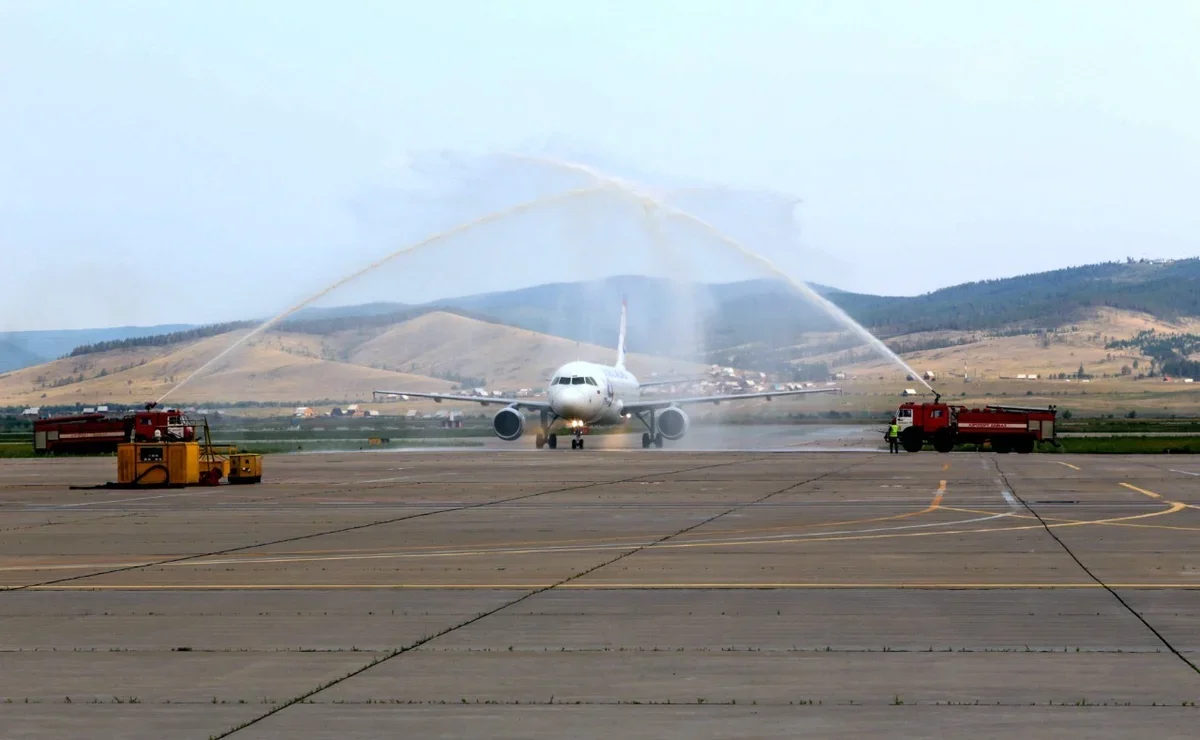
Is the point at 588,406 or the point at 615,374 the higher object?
the point at 615,374

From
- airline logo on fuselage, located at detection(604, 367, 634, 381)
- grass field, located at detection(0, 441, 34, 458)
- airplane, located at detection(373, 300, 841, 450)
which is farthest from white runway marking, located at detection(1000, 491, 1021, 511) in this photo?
grass field, located at detection(0, 441, 34, 458)

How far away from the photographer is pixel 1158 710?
423 inches

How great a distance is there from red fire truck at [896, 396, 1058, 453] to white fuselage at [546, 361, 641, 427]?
16.0 metres

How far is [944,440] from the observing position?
76312mm

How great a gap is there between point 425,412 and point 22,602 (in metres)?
172

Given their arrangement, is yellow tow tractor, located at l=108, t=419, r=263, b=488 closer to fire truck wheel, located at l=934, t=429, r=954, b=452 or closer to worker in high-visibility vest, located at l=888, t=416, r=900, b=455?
→ worker in high-visibility vest, located at l=888, t=416, r=900, b=455

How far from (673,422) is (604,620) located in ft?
212

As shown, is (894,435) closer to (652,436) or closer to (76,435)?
(652,436)

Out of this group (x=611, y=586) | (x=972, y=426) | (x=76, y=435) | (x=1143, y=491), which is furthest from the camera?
(x=76, y=435)

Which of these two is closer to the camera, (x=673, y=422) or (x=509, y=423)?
(x=509, y=423)

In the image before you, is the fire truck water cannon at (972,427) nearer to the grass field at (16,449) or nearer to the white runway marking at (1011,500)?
the white runway marking at (1011,500)

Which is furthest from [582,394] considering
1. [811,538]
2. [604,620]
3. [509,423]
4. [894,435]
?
[604,620]

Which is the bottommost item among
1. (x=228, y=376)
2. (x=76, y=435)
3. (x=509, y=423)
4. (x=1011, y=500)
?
(x=1011, y=500)

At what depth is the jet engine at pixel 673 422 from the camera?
3145 inches
